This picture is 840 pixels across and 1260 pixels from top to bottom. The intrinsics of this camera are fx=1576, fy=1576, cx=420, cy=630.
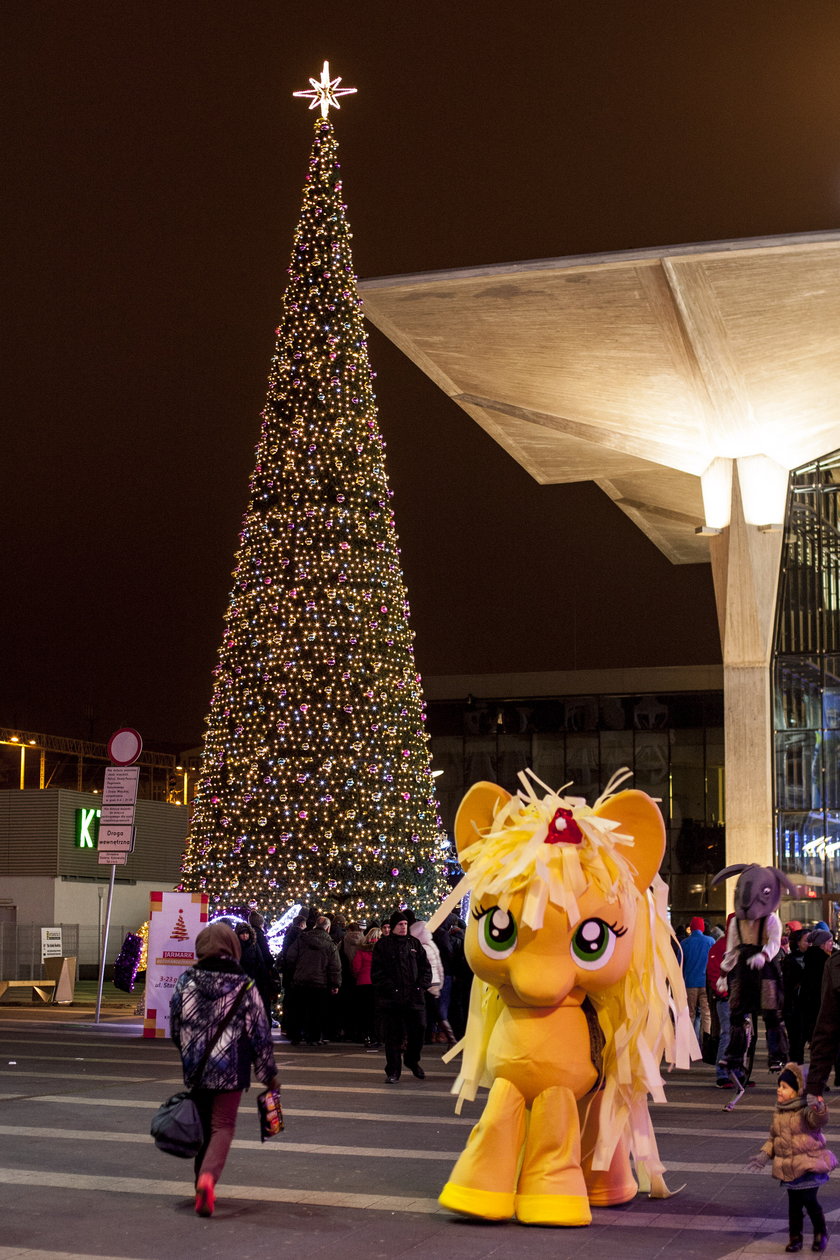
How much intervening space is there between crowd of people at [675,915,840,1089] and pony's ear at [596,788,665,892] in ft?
20.8

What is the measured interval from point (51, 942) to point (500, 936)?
24599 millimetres

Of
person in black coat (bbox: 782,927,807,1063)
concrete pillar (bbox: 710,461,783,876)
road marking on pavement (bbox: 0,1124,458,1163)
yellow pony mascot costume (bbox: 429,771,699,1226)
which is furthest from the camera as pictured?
concrete pillar (bbox: 710,461,783,876)

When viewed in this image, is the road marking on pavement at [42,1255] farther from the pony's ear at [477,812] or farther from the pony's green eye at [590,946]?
the pony's ear at [477,812]

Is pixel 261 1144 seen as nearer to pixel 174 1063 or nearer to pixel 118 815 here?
pixel 174 1063

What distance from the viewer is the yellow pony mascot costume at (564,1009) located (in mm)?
7895

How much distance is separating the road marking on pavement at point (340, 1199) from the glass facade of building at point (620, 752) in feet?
140

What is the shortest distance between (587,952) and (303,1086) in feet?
22.6

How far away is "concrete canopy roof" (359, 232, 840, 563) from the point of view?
23453mm

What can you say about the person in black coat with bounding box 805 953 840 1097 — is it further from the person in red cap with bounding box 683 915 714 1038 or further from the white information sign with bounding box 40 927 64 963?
the white information sign with bounding box 40 927 64 963

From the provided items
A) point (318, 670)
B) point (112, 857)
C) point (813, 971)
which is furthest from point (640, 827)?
point (318, 670)

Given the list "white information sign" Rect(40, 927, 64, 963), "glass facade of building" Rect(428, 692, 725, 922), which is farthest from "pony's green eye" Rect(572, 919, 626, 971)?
"glass facade of building" Rect(428, 692, 725, 922)

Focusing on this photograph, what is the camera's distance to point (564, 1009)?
811 cm

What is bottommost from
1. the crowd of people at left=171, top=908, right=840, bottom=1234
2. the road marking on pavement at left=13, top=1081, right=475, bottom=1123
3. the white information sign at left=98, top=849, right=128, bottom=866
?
the road marking on pavement at left=13, top=1081, right=475, bottom=1123

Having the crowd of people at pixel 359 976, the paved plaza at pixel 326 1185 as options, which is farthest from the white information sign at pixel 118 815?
the paved plaza at pixel 326 1185
